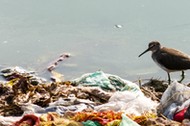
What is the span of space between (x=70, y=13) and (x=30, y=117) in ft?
14.6

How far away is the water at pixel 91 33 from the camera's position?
790 cm

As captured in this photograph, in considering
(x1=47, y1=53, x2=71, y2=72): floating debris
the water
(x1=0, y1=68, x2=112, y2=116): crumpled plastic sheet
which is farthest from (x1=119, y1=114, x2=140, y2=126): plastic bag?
(x1=47, y1=53, x2=71, y2=72): floating debris

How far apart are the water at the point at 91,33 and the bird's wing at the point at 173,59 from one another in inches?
16.8

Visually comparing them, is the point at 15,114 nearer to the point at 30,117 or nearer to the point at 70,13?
the point at 30,117

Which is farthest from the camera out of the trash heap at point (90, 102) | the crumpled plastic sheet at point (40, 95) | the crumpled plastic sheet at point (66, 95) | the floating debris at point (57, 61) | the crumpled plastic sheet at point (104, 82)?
the floating debris at point (57, 61)

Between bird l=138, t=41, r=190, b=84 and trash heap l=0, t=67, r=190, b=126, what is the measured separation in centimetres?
41

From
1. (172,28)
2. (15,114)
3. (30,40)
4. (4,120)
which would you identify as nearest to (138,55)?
(172,28)

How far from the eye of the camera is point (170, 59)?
7168 mm

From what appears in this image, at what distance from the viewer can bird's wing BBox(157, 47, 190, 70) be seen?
23.1ft

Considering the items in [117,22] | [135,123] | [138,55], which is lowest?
[135,123]

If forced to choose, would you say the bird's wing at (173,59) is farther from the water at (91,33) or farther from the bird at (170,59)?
the water at (91,33)

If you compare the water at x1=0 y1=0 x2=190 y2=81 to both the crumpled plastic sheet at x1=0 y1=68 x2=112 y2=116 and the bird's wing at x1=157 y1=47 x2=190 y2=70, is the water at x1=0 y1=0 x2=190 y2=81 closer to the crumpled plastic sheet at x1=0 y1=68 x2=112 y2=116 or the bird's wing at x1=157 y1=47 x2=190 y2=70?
the bird's wing at x1=157 y1=47 x2=190 y2=70

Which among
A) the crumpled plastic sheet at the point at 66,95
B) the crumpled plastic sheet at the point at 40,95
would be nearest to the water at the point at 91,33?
the crumpled plastic sheet at the point at 66,95

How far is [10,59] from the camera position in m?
8.02
